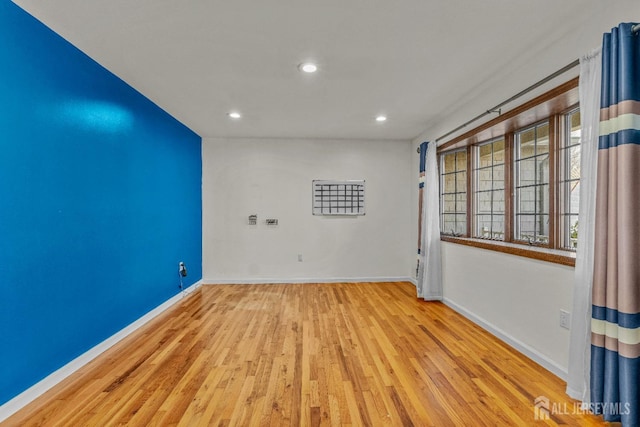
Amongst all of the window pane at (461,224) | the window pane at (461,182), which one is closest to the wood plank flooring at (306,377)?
the window pane at (461,224)

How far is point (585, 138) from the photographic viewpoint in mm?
1753

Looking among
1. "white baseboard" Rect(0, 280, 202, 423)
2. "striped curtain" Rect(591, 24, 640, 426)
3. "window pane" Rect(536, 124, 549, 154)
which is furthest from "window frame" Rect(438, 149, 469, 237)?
"white baseboard" Rect(0, 280, 202, 423)

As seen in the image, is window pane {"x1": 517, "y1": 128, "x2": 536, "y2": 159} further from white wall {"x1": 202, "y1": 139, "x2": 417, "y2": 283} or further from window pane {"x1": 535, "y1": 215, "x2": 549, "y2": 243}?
→ white wall {"x1": 202, "y1": 139, "x2": 417, "y2": 283}

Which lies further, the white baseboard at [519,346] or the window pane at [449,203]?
the window pane at [449,203]

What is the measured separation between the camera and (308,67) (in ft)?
8.02

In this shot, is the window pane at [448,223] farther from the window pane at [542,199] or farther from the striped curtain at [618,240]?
the striped curtain at [618,240]

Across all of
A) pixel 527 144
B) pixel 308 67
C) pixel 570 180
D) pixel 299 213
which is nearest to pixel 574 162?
pixel 570 180

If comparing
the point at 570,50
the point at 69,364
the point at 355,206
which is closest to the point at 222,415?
the point at 69,364

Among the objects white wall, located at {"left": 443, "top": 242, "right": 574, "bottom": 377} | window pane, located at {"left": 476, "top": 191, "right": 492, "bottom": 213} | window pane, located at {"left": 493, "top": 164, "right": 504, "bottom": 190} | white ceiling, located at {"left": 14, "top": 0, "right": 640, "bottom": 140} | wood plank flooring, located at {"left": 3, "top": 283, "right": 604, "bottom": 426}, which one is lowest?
wood plank flooring, located at {"left": 3, "top": 283, "right": 604, "bottom": 426}

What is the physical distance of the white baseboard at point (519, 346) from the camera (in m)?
2.13

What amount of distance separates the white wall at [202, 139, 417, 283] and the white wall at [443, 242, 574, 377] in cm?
166

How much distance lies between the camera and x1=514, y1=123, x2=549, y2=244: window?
8.38 ft

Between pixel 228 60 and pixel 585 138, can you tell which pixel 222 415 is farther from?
pixel 585 138

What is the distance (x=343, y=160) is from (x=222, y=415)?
3982 millimetres
